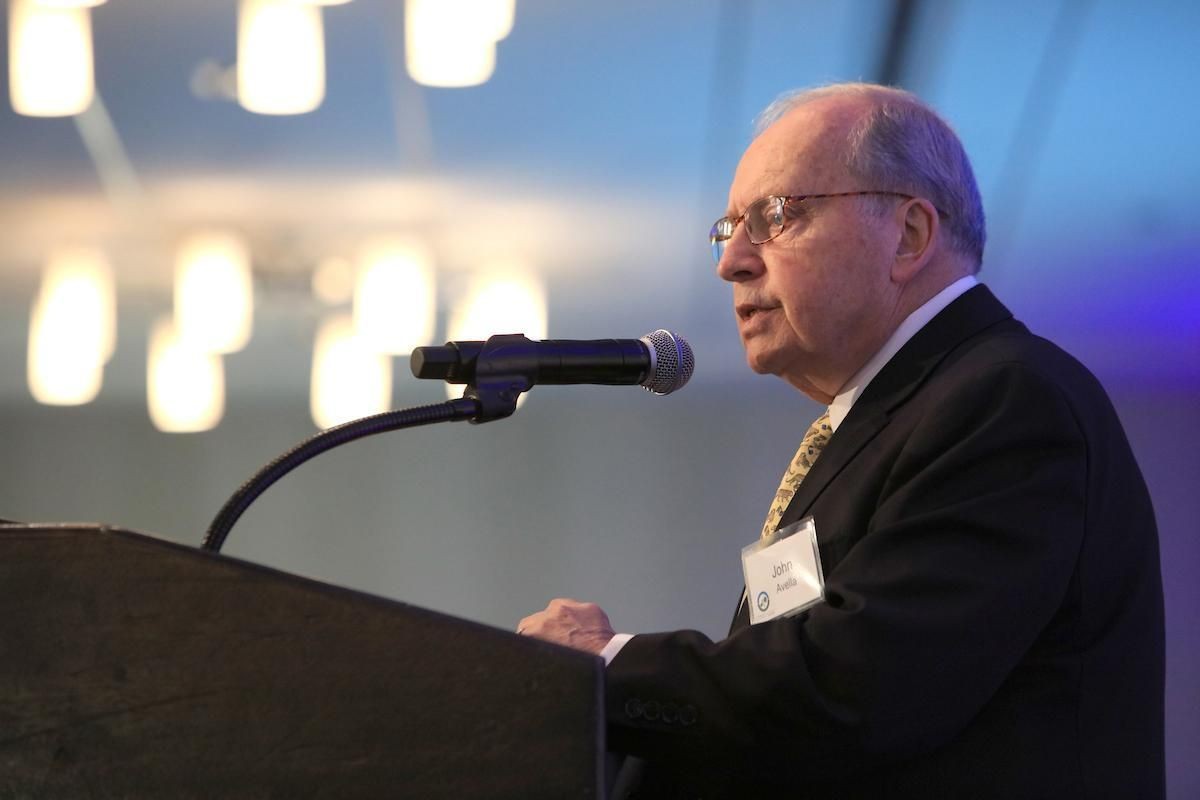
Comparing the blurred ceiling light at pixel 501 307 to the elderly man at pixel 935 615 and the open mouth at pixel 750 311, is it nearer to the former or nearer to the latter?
the open mouth at pixel 750 311

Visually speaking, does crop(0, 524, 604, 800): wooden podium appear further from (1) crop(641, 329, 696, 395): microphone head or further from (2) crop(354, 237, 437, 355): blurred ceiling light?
(2) crop(354, 237, 437, 355): blurred ceiling light

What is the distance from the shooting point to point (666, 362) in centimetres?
139

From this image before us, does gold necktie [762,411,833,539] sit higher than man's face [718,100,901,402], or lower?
lower

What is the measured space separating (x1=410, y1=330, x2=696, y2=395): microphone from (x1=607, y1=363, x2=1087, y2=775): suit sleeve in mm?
272

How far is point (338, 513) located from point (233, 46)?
1.49 meters

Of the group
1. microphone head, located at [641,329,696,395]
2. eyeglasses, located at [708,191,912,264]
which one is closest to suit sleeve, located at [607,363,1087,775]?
microphone head, located at [641,329,696,395]

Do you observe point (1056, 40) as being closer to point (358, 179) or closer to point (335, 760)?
point (358, 179)

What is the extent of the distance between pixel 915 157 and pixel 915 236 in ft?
0.35

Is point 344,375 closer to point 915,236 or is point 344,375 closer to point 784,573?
point 915,236

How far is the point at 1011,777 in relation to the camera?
4.15 ft

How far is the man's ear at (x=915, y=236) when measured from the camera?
168 centimetres

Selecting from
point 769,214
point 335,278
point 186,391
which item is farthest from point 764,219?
point 186,391

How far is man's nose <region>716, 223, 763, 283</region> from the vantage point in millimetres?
1736

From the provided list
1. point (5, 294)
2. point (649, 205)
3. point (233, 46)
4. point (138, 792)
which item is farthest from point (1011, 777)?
point (5, 294)
